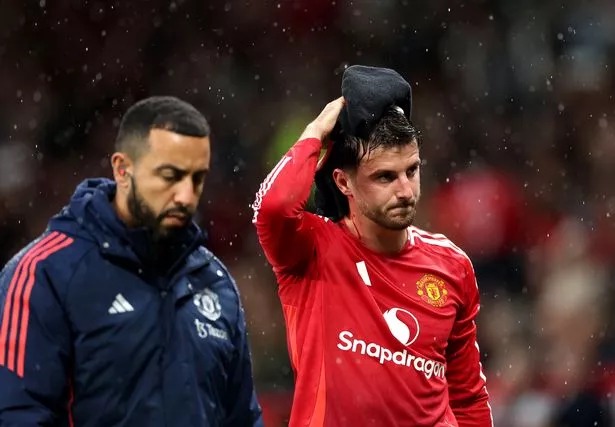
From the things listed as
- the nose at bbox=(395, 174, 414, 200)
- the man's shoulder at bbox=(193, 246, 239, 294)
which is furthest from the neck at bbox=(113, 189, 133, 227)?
the nose at bbox=(395, 174, 414, 200)

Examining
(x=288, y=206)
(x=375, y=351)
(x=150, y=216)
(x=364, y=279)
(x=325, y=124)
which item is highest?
(x=325, y=124)

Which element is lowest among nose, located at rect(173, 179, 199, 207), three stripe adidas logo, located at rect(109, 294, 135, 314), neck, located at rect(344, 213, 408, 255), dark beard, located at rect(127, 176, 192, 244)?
neck, located at rect(344, 213, 408, 255)

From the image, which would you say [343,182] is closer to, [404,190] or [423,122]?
[404,190]

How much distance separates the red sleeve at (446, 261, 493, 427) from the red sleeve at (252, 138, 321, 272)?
67 cm

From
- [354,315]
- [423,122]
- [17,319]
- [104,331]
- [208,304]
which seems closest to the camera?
[17,319]

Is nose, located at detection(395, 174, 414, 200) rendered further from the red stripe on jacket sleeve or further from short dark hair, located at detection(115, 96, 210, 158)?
the red stripe on jacket sleeve

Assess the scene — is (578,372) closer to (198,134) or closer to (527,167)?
(527,167)

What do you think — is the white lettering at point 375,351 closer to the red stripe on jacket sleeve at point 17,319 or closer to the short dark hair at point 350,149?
the short dark hair at point 350,149

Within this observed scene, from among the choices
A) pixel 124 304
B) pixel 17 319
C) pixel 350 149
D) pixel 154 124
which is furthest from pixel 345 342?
pixel 17 319

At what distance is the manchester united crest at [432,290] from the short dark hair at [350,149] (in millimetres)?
389

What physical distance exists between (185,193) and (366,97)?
1394 millimetres

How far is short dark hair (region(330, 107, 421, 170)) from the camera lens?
4867mm

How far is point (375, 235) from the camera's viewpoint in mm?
4980

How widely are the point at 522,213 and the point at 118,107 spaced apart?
9.86 feet
